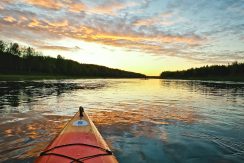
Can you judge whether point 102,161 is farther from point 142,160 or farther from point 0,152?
point 0,152

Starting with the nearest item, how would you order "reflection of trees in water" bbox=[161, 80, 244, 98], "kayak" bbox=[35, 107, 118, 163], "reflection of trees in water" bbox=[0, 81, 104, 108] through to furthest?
"kayak" bbox=[35, 107, 118, 163] → "reflection of trees in water" bbox=[0, 81, 104, 108] → "reflection of trees in water" bbox=[161, 80, 244, 98]

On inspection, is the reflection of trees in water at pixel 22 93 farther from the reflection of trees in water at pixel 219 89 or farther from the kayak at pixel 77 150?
the reflection of trees in water at pixel 219 89

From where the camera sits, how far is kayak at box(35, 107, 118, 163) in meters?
5.19

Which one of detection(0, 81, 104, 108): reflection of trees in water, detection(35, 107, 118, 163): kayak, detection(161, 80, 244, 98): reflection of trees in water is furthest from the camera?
detection(161, 80, 244, 98): reflection of trees in water

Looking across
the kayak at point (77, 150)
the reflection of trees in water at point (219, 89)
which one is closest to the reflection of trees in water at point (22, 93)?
the kayak at point (77, 150)

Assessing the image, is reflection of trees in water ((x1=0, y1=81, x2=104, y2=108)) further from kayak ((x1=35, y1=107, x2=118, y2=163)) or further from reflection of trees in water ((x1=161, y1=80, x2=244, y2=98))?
reflection of trees in water ((x1=161, y1=80, x2=244, y2=98))

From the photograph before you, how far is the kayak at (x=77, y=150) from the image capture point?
5.19m

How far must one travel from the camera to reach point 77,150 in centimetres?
558

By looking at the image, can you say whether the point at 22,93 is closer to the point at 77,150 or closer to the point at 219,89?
the point at 77,150

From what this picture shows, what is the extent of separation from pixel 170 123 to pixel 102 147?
8.83 metres

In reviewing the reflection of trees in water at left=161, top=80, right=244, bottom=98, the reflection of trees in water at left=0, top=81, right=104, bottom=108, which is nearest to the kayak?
the reflection of trees in water at left=0, top=81, right=104, bottom=108

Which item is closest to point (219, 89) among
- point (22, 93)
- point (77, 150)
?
point (22, 93)

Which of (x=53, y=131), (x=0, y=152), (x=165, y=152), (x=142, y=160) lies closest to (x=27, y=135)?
(x=53, y=131)

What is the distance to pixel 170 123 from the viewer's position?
14000mm
